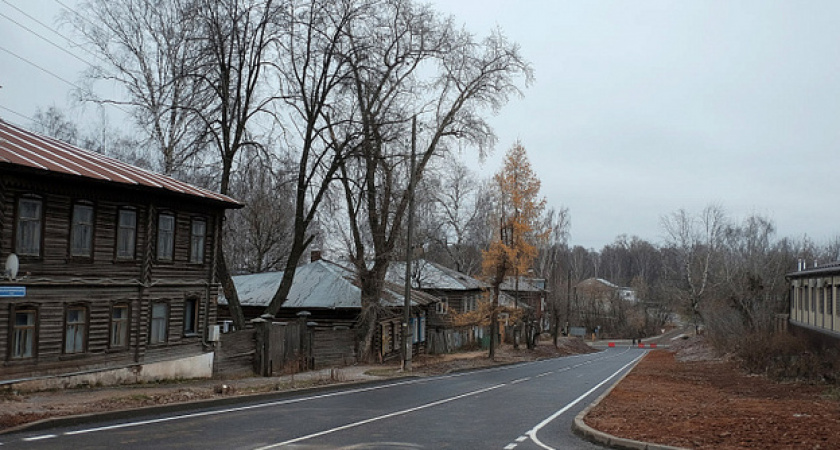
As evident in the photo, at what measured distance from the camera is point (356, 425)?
545 inches

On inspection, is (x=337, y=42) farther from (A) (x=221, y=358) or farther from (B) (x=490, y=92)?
(A) (x=221, y=358)

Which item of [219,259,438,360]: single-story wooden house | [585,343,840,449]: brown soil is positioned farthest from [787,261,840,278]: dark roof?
[219,259,438,360]: single-story wooden house

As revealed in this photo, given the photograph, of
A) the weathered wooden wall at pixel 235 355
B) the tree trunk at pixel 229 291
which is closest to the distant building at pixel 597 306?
the tree trunk at pixel 229 291

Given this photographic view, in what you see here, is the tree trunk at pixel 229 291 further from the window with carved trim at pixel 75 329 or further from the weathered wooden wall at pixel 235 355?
the window with carved trim at pixel 75 329

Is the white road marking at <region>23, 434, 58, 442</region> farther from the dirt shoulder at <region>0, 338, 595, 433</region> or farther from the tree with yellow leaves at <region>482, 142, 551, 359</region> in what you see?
the tree with yellow leaves at <region>482, 142, 551, 359</region>

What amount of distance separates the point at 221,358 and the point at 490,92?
19.2m

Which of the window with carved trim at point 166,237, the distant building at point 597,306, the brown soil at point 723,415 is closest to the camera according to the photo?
the brown soil at point 723,415

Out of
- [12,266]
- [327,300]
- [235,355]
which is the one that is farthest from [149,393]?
[327,300]

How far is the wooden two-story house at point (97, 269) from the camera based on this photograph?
18234mm

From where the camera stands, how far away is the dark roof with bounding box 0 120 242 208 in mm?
18078

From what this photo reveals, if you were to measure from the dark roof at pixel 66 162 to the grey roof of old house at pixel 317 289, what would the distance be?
13.3m

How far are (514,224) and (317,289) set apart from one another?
40.2ft

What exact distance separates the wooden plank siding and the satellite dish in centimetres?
39

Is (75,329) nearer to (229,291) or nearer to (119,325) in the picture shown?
(119,325)
